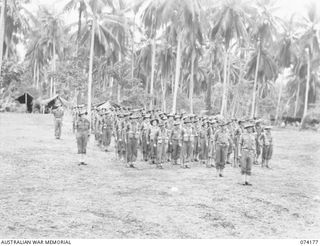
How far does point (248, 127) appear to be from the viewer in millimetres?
12227

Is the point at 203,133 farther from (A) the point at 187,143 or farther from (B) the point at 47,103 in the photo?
(B) the point at 47,103

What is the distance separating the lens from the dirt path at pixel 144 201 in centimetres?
786

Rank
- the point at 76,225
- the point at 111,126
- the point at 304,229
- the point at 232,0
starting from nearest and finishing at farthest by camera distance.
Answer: the point at 76,225 → the point at 304,229 → the point at 111,126 → the point at 232,0

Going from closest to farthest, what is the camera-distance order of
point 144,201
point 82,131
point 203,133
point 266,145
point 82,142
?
point 144,201, point 82,142, point 82,131, point 266,145, point 203,133

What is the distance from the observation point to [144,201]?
31.8ft

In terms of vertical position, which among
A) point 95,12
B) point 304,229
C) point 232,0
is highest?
point 232,0

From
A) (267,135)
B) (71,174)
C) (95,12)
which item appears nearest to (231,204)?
(71,174)

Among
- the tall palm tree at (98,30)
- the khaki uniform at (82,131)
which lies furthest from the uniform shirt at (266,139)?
the tall palm tree at (98,30)

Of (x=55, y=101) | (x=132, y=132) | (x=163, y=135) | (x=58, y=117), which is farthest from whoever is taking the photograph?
(x=55, y=101)

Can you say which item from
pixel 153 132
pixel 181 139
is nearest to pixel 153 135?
pixel 153 132

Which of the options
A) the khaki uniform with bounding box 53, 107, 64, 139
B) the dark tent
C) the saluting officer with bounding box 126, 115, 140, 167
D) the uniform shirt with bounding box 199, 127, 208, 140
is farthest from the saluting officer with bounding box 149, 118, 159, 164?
the dark tent

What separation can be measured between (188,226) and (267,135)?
875 centimetres

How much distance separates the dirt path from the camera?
7.86 metres

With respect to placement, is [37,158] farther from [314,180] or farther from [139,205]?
[314,180]
